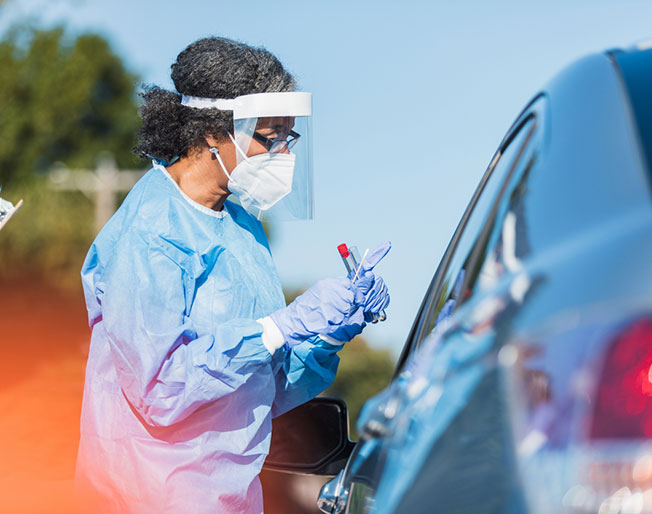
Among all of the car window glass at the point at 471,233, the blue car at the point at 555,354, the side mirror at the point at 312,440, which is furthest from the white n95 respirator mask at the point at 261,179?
the blue car at the point at 555,354

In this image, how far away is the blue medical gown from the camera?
231 cm

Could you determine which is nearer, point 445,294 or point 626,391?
point 626,391

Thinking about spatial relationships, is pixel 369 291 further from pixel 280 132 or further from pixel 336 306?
pixel 280 132

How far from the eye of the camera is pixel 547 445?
2.87ft

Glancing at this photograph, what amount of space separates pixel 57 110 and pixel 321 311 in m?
24.4

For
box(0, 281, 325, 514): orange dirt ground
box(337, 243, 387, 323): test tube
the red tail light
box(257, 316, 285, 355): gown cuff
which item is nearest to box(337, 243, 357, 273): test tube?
box(337, 243, 387, 323): test tube

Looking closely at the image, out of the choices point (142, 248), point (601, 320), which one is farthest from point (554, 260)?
point (142, 248)

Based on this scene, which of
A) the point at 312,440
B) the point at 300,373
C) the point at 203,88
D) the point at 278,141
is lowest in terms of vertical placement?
the point at 312,440

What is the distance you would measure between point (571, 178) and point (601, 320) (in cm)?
25

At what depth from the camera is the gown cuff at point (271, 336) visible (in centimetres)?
240

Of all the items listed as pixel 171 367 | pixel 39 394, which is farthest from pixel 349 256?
pixel 39 394

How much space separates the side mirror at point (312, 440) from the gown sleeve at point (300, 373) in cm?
6

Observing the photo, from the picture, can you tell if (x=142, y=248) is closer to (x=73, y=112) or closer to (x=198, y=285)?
(x=198, y=285)

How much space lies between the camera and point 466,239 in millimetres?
1728
